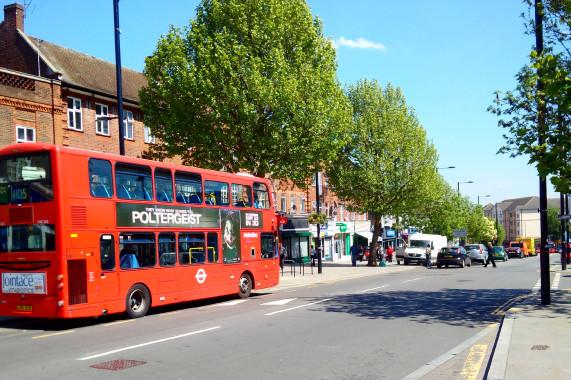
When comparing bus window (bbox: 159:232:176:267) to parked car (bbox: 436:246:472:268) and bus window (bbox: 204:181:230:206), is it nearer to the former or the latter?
bus window (bbox: 204:181:230:206)

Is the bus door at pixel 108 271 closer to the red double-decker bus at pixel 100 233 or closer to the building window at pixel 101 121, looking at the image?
the red double-decker bus at pixel 100 233

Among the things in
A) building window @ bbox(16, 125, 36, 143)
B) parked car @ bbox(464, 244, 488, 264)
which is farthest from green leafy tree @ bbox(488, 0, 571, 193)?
parked car @ bbox(464, 244, 488, 264)

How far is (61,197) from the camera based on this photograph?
12.4 metres

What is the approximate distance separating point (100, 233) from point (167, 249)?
2524 millimetres

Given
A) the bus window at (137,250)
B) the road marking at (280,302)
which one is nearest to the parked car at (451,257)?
the road marking at (280,302)

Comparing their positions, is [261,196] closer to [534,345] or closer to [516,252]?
[534,345]

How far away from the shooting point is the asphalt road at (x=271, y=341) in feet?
25.9

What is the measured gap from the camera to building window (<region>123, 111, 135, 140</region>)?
107 ft

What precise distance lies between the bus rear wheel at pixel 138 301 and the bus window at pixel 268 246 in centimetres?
619

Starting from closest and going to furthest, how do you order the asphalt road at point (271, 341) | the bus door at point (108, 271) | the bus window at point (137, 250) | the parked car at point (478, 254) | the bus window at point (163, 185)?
the asphalt road at point (271, 341) < the bus door at point (108, 271) < the bus window at point (137, 250) < the bus window at point (163, 185) < the parked car at point (478, 254)

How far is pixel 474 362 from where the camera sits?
27.7ft

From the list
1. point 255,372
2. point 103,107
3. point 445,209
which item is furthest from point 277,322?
point 445,209

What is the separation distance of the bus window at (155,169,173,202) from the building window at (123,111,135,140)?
715 inches

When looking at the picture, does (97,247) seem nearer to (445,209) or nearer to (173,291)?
(173,291)
